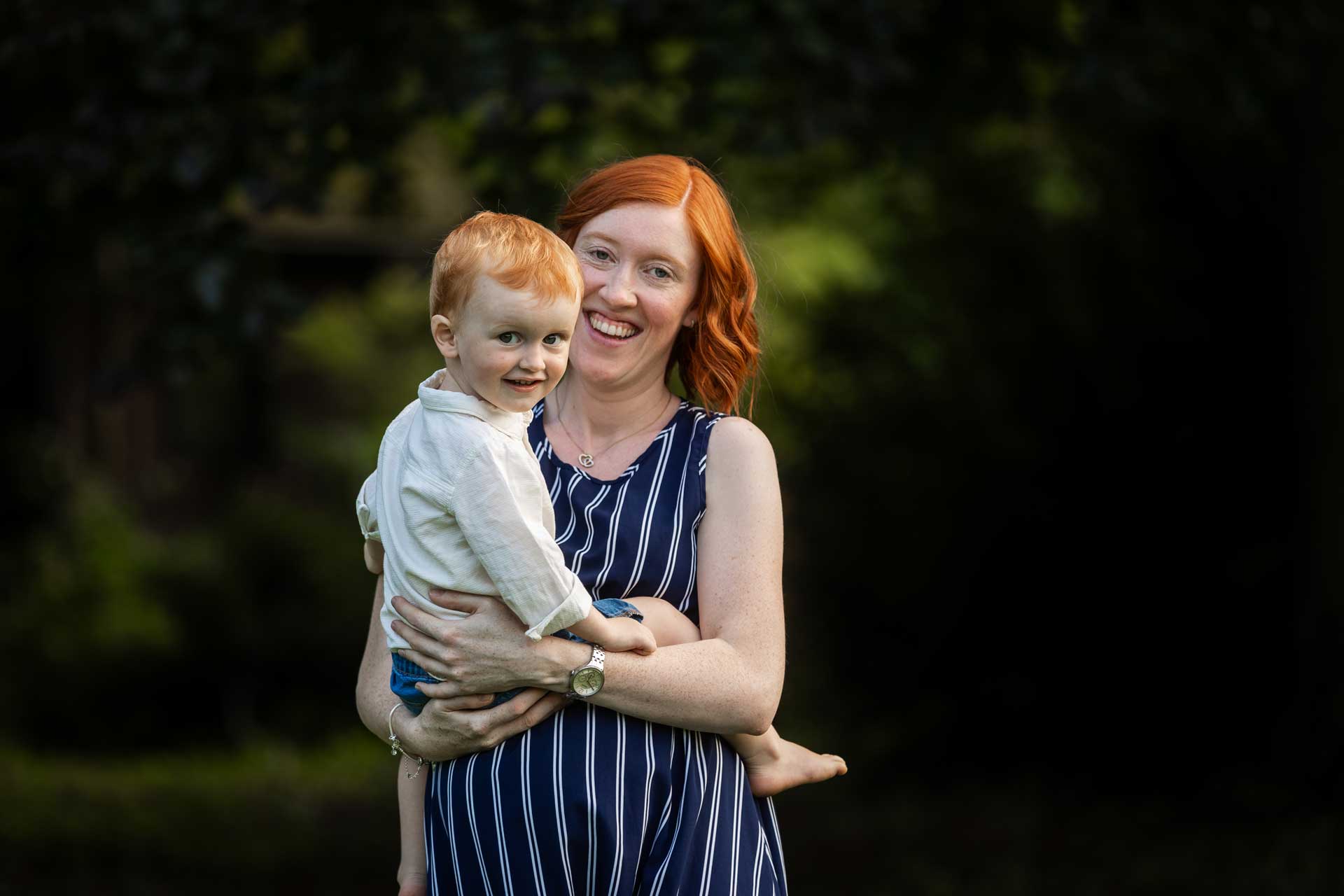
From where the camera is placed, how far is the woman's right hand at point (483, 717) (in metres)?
2.21

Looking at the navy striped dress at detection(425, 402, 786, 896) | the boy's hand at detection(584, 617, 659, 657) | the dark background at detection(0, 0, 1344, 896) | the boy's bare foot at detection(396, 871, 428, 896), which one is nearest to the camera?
the boy's hand at detection(584, 617, 659, 657)

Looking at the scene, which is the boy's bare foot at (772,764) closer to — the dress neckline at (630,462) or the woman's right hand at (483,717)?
the woman's right hand at (483,717)

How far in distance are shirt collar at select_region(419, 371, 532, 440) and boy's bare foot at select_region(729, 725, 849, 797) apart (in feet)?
2.32

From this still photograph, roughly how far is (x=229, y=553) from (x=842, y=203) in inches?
217

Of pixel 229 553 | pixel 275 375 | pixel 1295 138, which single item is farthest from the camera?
pixel 275 375

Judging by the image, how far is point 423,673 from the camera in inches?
88.6

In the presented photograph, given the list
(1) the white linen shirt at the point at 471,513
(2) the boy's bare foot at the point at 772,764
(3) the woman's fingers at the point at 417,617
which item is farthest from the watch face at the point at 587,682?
(2) the boy's bare foot at the point at 772,764

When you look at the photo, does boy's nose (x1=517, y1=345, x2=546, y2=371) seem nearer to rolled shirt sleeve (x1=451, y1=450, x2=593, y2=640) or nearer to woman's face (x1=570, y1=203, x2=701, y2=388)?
rolled shirt sleeve (x1=451, y1=450, x2=593, y2=640)

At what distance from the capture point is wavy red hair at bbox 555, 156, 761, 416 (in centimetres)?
239

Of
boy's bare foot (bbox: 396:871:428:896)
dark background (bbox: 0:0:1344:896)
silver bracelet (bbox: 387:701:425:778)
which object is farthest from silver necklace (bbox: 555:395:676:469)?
dark background (bbox: 0:0:1344:896)

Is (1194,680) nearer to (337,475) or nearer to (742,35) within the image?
(742,35)

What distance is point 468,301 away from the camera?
6.63 ft

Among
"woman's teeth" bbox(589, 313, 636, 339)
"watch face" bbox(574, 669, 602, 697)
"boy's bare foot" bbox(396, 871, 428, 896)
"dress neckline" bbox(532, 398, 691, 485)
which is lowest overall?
"boy's bare foot" bbox(396, 871, 428, 896)

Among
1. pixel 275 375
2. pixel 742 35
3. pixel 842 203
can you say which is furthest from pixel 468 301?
pixel 275 375
